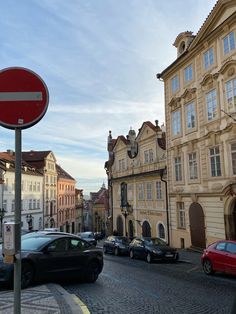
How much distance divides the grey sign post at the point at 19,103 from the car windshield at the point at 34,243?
777 centimetres

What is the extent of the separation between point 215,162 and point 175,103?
7528 mm

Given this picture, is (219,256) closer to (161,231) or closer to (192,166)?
(192,166)

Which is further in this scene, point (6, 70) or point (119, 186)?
point (119, 186)

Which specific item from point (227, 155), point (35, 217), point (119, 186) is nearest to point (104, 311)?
point (227, 155)

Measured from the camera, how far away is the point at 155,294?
393 inches

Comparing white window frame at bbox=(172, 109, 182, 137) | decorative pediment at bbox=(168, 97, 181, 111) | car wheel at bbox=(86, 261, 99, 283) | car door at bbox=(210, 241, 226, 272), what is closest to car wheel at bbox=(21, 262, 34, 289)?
car wheel at bbox=(86, 261, 99, 283)

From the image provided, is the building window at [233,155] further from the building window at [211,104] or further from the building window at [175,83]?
the building window at [175,83]

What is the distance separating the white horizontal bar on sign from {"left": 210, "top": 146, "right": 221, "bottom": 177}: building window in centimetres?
2073

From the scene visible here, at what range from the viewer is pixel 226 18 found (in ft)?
72.0

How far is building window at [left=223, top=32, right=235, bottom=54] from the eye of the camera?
21.7 meters

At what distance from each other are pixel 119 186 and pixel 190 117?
20.7 meters

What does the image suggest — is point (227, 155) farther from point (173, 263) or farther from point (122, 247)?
point (122, 247)

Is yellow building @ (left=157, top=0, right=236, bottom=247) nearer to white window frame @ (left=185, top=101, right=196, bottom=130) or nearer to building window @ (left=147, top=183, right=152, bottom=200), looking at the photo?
white window frame @ (left=185, top=101, right=196, bottom=130)

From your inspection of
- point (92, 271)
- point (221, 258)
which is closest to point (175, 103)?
point (221, 258)
